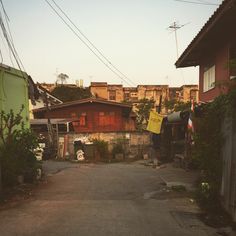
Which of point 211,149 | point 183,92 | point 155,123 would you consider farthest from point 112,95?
point 211,149

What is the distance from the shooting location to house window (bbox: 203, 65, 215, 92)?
15.1m

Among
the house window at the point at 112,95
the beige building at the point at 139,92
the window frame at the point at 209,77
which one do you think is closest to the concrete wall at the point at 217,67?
the window frame at the point at 209,77

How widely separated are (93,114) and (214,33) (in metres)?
22.1

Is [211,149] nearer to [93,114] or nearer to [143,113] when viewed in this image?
[93,114]

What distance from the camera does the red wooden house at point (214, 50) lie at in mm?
10500

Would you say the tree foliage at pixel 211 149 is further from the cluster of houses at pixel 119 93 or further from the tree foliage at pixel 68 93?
the tree foliage at pixel 68 93

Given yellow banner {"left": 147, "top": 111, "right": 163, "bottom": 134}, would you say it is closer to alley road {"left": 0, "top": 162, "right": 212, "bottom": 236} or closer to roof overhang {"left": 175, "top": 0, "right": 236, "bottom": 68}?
roof overhang {"left": 175, "top": 0, "right": 236, "bottom": 68}

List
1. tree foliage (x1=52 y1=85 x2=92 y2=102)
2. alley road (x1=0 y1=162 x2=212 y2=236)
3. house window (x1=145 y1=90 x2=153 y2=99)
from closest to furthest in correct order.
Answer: alley road (x1=0 y1=162 x2=212 y2=236)
tree foliage (x1=52 y1=85 x2=92 y2=102)
house window (x1=145 y1=90 x2=153 y2=99)

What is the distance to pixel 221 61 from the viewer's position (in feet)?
44.4

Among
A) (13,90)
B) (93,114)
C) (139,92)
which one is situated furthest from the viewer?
(139,92)

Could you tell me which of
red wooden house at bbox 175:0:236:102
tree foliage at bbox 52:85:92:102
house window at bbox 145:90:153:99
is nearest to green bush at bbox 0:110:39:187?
red wooden house at bbox 175:0:236:102

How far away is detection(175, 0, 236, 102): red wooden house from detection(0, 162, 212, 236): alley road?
3101 millimetres

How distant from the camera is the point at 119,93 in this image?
52500mm

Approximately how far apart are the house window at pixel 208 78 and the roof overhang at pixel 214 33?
0.75m
